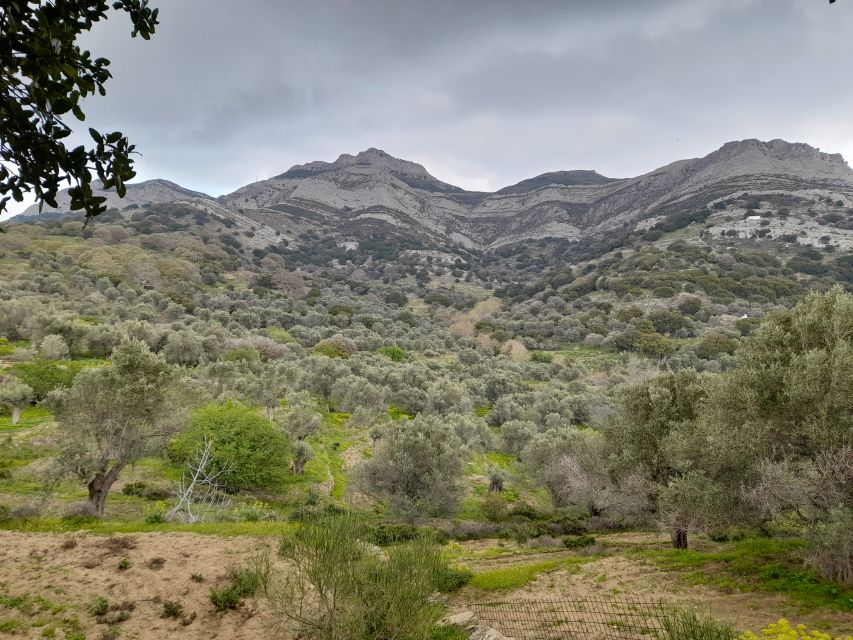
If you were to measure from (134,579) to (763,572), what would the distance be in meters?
22.9

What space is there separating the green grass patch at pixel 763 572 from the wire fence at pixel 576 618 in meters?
3.36

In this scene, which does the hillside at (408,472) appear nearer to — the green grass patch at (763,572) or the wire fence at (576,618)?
the green grass patch at (763,572)

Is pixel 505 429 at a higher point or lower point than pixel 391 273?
lower

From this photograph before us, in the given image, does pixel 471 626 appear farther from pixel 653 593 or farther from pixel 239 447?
pixel 239 447

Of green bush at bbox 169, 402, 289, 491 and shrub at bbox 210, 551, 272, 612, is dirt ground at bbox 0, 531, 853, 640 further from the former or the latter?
green bush at bbox 169, 402, 289, 491

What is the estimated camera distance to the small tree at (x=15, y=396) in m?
33.6

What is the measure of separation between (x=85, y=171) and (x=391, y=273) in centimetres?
18907

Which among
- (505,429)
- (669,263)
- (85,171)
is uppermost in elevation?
(669,263)

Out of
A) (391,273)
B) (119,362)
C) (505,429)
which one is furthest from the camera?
(391,273)

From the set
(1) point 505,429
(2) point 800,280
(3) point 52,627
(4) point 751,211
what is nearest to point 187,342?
(1) point 505,429

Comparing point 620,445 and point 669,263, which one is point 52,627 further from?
point 669,263

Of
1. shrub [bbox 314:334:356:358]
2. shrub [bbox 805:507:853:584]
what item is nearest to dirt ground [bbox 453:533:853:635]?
shrub [bbox 805:507:853:584]

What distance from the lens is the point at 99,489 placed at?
22719 mm

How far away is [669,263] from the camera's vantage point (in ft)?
430
